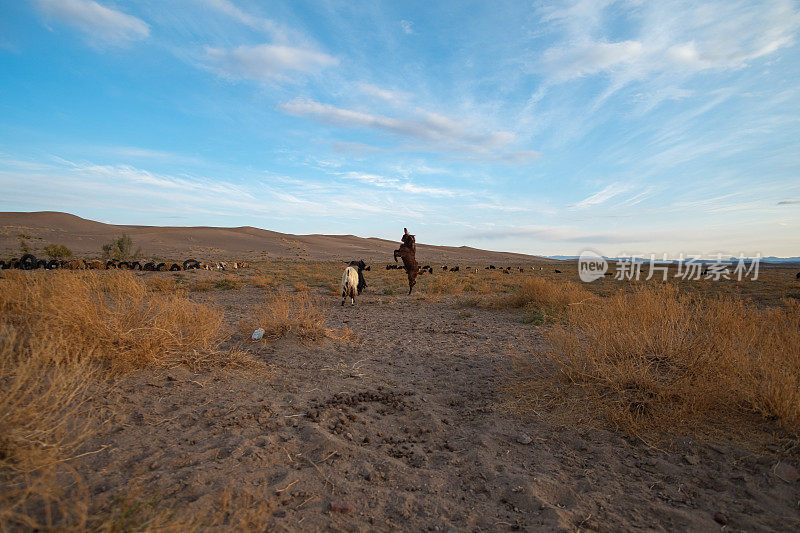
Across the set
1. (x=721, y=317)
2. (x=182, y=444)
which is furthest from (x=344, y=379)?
(x=721, y=317)

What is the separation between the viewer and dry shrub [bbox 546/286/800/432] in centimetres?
339

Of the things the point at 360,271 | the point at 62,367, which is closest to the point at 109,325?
the point at 62,367

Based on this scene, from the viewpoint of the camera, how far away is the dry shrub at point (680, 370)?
133 inches

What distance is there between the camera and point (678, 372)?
3.94 metres

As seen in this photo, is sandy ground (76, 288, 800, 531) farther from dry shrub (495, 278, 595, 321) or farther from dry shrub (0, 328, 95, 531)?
dry shrub (495, 278, 595, 321)

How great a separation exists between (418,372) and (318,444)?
7.95 ft

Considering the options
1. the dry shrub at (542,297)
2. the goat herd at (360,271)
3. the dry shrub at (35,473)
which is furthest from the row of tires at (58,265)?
the dry shrub at (35,473)

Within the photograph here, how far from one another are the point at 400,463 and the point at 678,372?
118 inches

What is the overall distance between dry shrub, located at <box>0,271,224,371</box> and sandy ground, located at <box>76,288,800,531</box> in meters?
0.34

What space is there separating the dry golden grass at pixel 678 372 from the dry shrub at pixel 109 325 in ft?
13.7

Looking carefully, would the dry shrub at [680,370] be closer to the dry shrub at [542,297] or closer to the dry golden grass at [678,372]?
the dry golden grass at [678,372]

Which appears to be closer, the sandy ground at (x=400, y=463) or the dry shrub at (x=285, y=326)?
the sandy ground at (x=400, y=463)

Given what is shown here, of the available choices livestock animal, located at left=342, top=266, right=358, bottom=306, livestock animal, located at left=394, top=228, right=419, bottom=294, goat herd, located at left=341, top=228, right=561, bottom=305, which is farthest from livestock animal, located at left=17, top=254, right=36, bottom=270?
livestock animal, located at left=394, top=228, right=419, bottom=294

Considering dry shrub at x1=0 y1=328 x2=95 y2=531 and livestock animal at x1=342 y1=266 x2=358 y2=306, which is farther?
livestock animal at x1=342 y1=266 x2=358 y2=306
